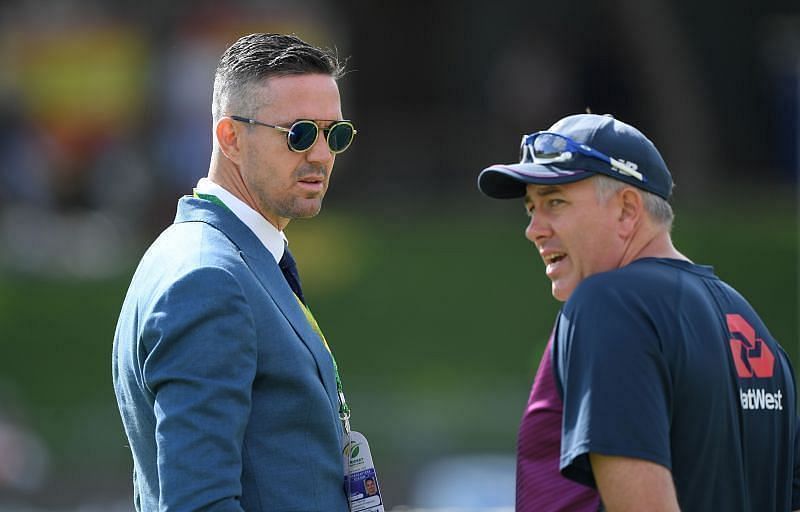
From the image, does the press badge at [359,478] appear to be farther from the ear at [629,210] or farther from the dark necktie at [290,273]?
the ear at [629,210]

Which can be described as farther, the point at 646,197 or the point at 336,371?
the point at 336,371

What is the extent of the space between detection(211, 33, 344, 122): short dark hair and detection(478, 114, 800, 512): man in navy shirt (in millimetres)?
495

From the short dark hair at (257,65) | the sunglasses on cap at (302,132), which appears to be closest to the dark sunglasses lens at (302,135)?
the sunglasses on cap at (302,132)

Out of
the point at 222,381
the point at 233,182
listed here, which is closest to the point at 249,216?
the point at 233,182

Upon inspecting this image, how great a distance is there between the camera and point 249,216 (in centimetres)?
310

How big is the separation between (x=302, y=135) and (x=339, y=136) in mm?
123

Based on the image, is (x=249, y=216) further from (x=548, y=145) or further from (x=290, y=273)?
(x=548, y=145)

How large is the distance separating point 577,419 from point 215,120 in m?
1.15

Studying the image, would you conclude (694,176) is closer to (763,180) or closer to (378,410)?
(763,180)

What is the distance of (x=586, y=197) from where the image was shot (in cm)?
296

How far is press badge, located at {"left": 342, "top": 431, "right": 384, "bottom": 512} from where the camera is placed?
3055 mm

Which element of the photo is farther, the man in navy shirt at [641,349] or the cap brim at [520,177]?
the cap brim at [520,177]

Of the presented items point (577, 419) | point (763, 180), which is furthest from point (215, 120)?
point (763, 180)

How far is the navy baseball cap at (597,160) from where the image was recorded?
2.93m
